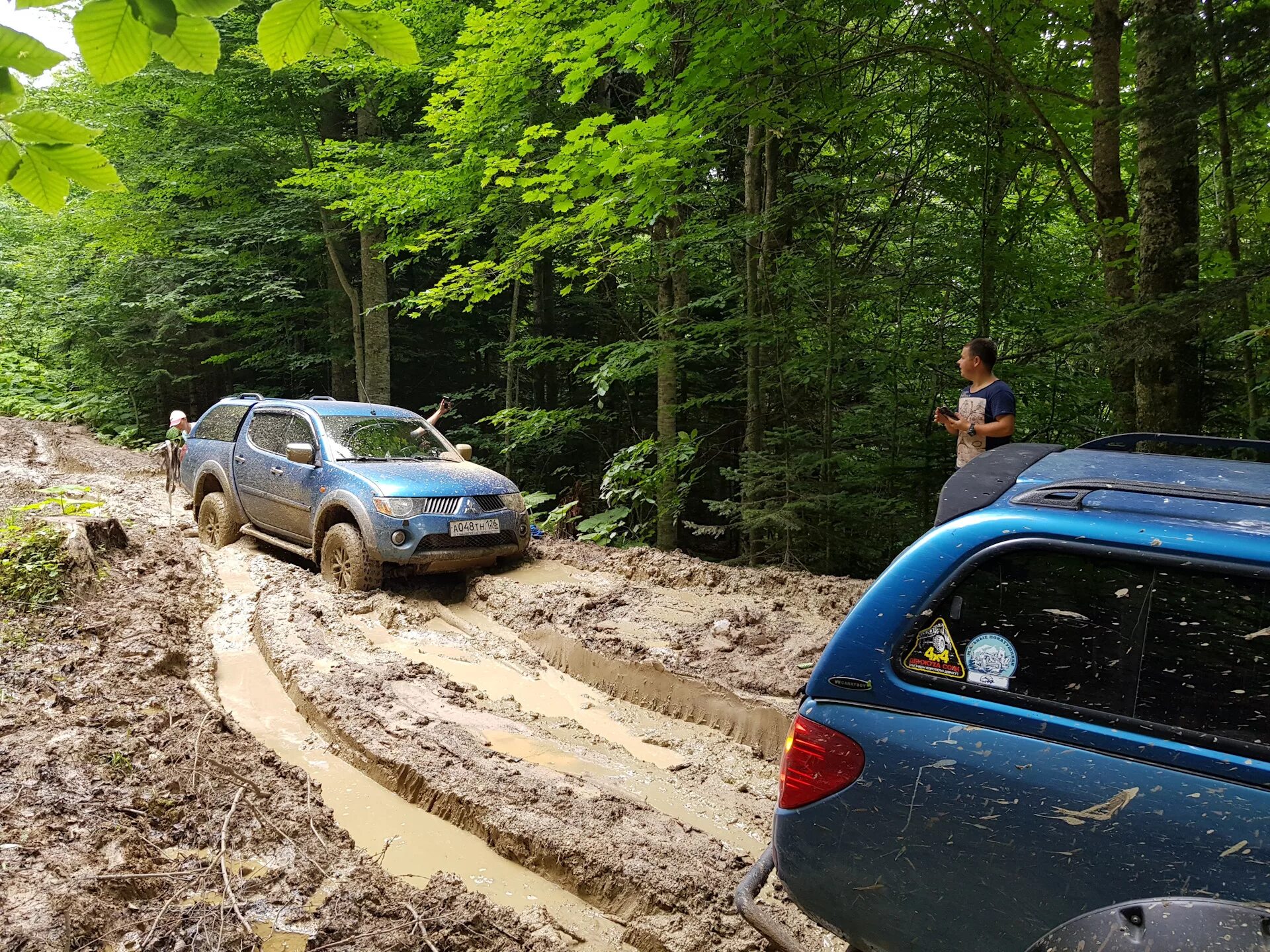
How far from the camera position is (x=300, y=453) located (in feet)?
26.8

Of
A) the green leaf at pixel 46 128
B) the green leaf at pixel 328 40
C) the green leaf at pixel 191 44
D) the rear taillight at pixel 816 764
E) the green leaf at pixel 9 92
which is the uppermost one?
the green leaf at pixel 328 40

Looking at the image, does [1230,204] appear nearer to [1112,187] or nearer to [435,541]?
[1112,187]

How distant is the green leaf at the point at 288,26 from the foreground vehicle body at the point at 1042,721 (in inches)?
78.2

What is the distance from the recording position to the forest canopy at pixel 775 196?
15.8ft

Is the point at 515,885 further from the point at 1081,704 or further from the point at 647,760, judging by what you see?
the point at 1081,704

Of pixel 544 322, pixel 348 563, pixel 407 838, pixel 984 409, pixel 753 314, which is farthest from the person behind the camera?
pixel 544 322

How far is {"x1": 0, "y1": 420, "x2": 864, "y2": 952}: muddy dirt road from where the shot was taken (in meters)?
2.85

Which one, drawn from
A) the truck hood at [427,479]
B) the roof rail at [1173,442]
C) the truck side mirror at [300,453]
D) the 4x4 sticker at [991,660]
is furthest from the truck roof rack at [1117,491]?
the truck side mirror at [300,453]

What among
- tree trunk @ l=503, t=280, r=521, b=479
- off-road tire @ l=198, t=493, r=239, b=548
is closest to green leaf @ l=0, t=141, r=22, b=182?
off-road tire @ l=198, t=493, r=239, b=548

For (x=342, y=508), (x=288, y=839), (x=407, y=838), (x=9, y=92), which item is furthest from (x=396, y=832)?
(x=342, y=508)

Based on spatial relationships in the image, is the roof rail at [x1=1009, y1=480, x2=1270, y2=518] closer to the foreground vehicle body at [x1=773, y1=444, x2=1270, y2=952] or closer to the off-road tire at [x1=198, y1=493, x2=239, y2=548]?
the foreground vehicle body at [x1=773, y1=444, x2=1270, y2=952]

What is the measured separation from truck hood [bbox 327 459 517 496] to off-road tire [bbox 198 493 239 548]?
2.48 metres

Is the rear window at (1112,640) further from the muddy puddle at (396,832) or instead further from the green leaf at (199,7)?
the green leaf at (199,7)

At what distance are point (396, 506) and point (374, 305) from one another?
341 inches
